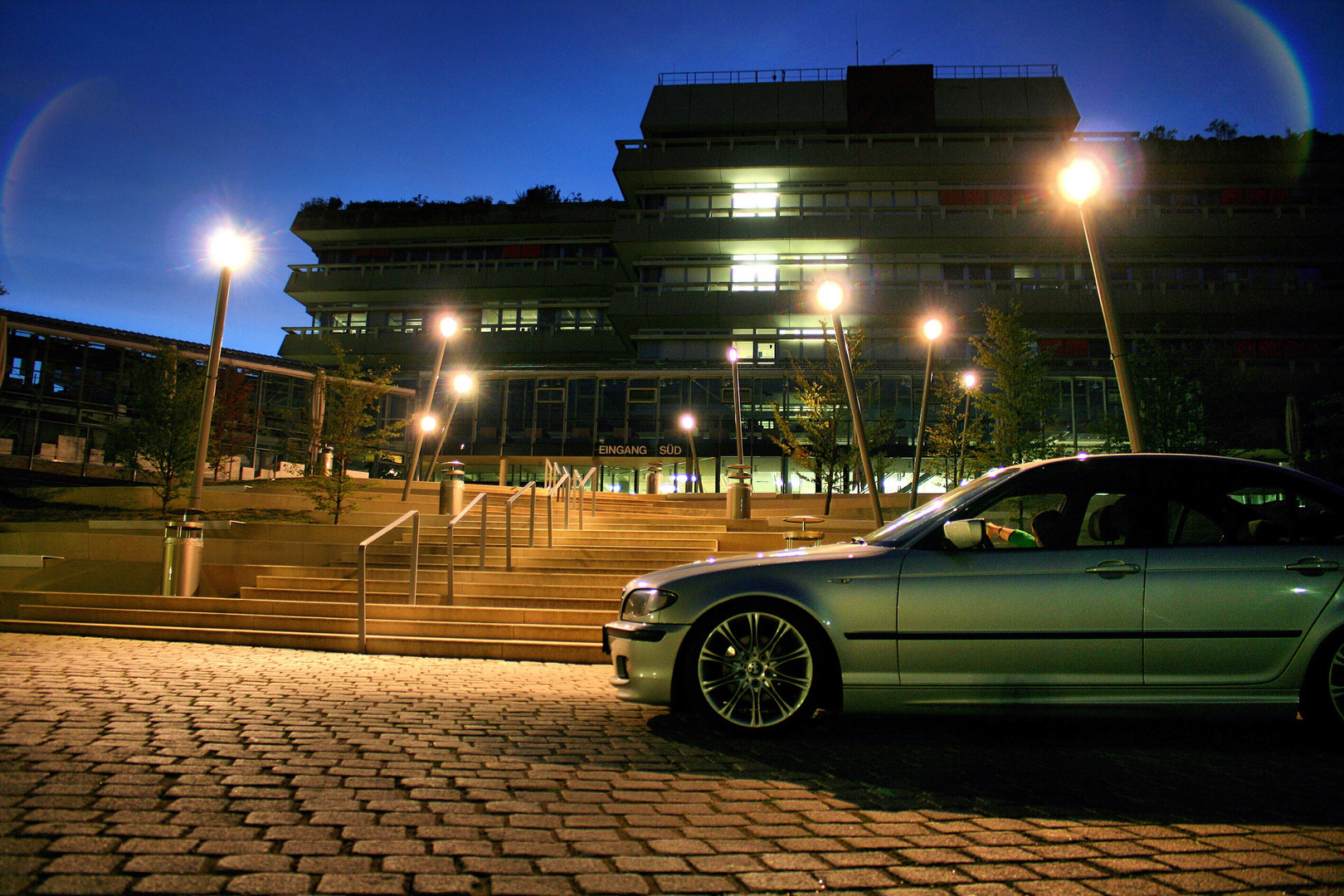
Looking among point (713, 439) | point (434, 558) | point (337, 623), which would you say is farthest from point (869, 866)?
point (713, 439)

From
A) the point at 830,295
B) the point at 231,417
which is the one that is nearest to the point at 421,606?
the point at 830,295

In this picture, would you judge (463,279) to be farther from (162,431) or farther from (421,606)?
(421,606)

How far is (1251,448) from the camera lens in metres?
32.1

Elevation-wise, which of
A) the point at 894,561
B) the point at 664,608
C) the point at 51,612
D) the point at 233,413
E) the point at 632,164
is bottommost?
the point at 51,612

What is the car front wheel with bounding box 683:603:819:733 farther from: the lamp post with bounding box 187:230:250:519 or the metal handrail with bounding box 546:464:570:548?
the lamp post with bounding box 187:230:250:519

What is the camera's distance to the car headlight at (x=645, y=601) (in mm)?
4660

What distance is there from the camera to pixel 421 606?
935 cm

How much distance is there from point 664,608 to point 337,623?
5.78m

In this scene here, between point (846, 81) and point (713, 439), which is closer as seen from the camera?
point (713, 439)

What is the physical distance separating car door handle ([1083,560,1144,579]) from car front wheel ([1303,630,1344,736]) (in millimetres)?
1018

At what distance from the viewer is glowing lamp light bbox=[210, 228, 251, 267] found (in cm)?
1184

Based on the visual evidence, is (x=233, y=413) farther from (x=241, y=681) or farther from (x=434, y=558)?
(x=241, y=681)

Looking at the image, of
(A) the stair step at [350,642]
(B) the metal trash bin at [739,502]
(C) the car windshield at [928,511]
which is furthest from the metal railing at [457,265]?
(C) the car windshield at [928,511]

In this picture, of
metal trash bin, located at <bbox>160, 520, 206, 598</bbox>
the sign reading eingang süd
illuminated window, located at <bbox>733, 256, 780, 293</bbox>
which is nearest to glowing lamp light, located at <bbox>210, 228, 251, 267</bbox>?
metal trash bin, located at <bbox>160, 520, 206, 598</bbox>
